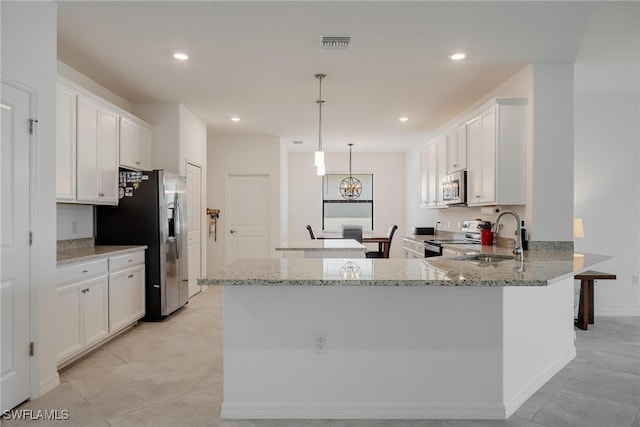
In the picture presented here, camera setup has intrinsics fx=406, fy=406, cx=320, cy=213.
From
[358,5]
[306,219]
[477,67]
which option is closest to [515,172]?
[477,67]

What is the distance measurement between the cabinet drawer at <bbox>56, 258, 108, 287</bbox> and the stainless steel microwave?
3.88 metres

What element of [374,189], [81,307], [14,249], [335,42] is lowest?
[81,307]

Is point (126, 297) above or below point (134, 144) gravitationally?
below

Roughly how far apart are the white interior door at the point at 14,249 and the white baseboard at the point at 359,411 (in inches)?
51.1

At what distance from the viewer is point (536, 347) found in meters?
2.67

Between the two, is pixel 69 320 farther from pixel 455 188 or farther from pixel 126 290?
pixel 455 188

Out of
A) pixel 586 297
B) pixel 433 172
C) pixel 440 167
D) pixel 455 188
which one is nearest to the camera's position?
pixel 586 297

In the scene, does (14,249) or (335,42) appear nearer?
(14,249)

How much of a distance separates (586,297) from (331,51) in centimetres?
359

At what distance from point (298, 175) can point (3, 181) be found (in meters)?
7.21

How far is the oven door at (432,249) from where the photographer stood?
16.0 ft

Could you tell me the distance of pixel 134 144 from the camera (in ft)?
15.6

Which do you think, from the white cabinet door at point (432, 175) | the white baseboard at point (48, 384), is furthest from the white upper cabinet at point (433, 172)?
the white baseboard at point (48, 384)

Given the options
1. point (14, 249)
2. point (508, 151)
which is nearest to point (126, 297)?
point (14, 249)
